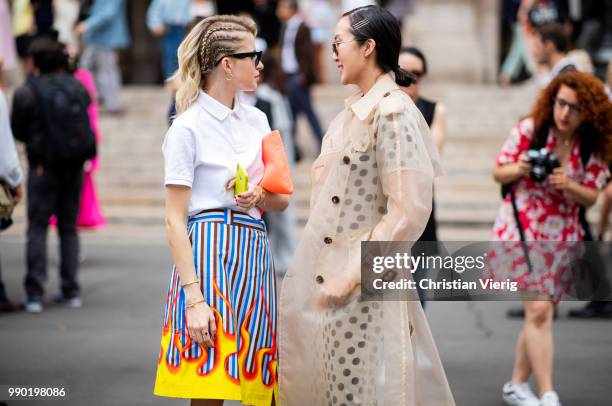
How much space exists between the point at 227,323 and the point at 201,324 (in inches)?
5.2

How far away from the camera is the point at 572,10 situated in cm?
1703

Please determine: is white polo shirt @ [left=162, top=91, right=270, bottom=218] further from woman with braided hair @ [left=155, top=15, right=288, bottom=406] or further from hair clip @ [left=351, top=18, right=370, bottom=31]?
hair clip @ [left=351, top=18, right=370, bottom=31]

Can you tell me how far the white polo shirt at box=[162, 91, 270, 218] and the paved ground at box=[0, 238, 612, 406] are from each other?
6.88 feet

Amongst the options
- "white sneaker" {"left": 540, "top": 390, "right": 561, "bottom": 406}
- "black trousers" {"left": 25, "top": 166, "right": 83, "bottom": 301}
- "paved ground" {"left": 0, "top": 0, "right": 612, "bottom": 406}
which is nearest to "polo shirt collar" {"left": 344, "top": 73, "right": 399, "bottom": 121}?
"white sneaker" {"left": 540, "top": 390, "right": 561, "bottom": 406}

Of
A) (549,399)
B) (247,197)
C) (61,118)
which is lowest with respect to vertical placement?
(549,399)

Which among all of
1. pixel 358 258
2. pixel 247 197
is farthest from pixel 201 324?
pixel 358 258

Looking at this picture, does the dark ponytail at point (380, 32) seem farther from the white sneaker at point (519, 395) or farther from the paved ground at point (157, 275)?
the paved ground at point (157, 275)

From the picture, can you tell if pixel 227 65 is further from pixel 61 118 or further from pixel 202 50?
Answer: pixel 61 118

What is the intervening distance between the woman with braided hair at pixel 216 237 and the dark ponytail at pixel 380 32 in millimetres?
483

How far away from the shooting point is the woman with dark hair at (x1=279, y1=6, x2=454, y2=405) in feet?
11.5

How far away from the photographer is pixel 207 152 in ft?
12.4

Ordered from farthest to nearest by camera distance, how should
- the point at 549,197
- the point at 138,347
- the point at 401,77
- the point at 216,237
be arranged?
the point at 138,347, the point at 549,197, the point at 216,237, the point at 401,77

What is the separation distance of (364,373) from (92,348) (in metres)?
3.55

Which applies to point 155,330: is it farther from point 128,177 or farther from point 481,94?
point 481,94
